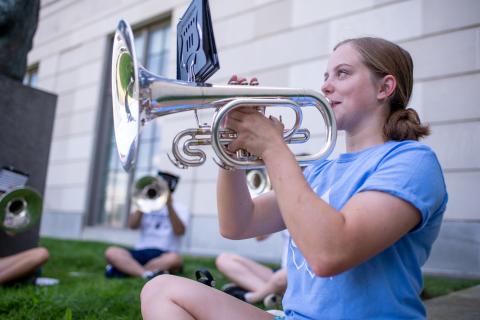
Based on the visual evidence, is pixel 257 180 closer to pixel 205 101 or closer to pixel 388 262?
pixel 205 101

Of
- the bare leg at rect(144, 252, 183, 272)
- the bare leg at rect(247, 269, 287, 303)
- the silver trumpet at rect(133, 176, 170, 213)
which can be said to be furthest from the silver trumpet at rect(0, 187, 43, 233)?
the bare leg at rect(247, 269, 287, 303)

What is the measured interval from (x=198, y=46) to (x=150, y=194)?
3.67 m

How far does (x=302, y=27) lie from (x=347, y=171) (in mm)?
5002

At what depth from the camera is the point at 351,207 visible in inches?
45.3

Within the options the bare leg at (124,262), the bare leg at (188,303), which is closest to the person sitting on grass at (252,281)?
the bare leg at (124,262)

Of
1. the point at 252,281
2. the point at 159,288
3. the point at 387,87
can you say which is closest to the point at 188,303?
the point at 159,288

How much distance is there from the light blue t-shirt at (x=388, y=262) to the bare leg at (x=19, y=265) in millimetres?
2795

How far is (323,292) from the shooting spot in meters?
1.27

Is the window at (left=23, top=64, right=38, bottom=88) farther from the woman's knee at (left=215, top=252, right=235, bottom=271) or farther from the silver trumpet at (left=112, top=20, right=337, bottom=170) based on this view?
the silver trumpet at (left=112, top=20, right=337, bottom=170)

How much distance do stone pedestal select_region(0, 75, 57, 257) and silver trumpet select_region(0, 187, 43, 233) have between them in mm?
381

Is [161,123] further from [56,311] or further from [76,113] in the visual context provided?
[56,311]

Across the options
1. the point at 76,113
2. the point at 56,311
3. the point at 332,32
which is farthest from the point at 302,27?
the point at 76,113

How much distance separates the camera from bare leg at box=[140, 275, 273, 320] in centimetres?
138

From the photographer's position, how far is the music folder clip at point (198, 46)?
4.76 ft
